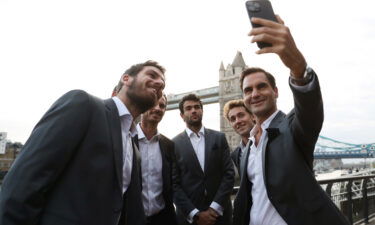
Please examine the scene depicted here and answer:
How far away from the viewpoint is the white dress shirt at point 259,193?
4.14 feet

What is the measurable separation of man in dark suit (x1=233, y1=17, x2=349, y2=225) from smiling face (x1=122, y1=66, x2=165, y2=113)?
51 centimetres

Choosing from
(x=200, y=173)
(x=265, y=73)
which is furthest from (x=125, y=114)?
(x=200, y=173)

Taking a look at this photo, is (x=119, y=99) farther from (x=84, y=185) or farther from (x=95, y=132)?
(x=84, y=185)

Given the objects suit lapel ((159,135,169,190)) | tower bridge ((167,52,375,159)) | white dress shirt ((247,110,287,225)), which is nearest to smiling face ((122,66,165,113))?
white dress shirt ((247,110,287,225))

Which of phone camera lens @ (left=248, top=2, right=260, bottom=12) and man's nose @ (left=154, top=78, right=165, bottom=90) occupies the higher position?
phone camera lens @ (left=248, top=2, right=260, bottom=12)

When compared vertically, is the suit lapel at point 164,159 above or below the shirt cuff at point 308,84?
below

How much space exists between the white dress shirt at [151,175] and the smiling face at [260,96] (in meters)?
1.00

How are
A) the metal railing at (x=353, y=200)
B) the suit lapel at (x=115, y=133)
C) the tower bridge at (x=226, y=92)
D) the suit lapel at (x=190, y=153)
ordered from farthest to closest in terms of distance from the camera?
the tower bridge at (x=226, y=92), the metal railing at (x=353, y=200), the suit lapel at (x=190, y=153), the suit lapel at (x=115, y=133)

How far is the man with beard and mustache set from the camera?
2137 mm

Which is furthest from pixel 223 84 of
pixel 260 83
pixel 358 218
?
pixel 260 83

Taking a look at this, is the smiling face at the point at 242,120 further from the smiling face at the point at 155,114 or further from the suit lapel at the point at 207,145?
the smiling face at the point at 155,114

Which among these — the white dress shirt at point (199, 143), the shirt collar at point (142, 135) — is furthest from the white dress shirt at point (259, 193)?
the shirt collar at point (142, 135)

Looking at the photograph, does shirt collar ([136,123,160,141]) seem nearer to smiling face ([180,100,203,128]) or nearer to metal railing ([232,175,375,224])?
smiling face ([180,100,203,128])

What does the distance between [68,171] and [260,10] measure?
0.93 meters
